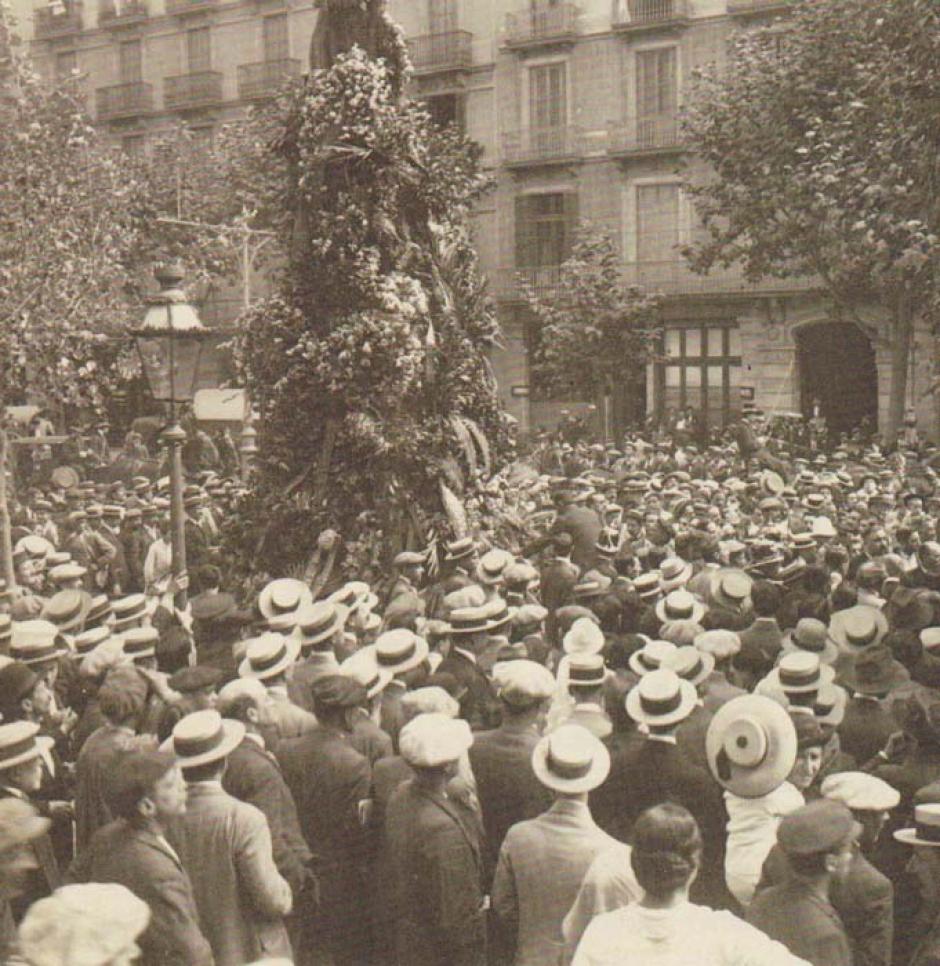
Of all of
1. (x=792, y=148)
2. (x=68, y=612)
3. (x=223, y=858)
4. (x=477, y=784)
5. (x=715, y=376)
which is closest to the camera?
(x=223, y=858)

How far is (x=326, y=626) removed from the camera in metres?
6.88

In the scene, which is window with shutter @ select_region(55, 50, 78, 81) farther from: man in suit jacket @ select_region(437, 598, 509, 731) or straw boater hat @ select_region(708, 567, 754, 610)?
man in suit jacket @ select_region(437, 598, 509, 731)

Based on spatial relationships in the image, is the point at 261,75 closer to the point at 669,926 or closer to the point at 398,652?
the point at 398,652

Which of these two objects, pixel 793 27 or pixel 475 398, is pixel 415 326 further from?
pixel 793 27

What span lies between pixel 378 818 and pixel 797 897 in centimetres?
210

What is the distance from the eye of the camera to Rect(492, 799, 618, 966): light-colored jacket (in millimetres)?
4410

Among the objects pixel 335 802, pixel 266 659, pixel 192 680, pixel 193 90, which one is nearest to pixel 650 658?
pixel 335 802

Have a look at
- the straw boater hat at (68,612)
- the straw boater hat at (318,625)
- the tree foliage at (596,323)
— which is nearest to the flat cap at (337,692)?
the straw boater hat at (318,625)

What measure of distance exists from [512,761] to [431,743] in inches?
25.6

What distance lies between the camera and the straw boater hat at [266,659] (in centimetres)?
616

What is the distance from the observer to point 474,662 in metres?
7.03

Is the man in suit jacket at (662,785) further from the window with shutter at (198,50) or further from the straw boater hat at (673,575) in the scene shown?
the window with shutter at (198,50)

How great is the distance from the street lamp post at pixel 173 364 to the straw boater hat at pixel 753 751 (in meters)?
5.66

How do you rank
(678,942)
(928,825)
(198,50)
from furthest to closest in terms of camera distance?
(198,50)
(928,825)
(678,942)
